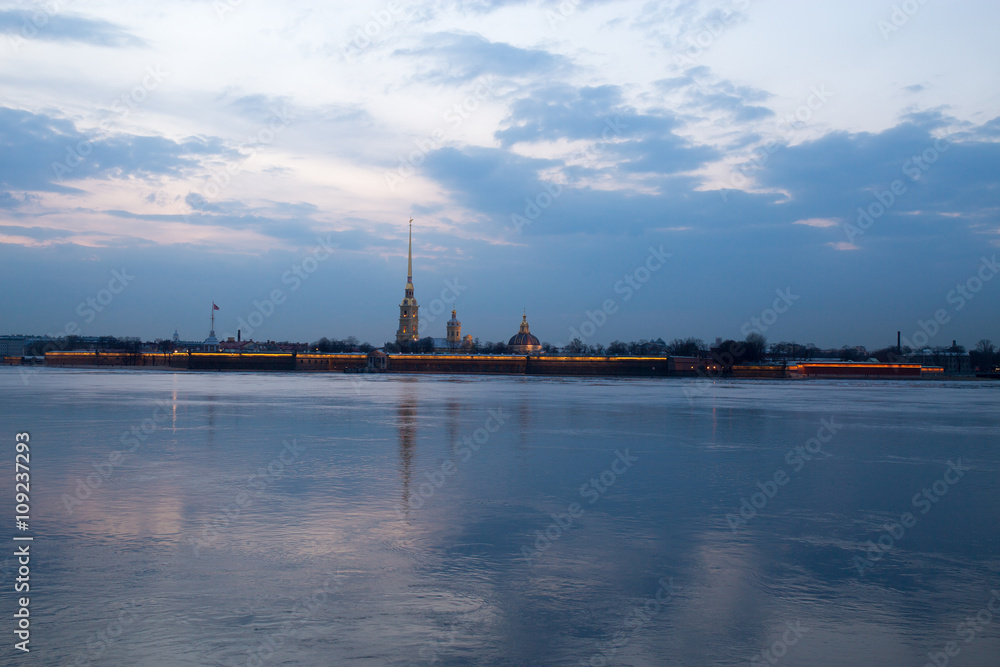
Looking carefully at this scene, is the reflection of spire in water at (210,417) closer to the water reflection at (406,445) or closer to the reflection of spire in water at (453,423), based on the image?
the water reflection at (406,445)

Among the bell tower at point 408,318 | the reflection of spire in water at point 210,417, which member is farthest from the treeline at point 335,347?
the reflection of spire in water at point 210,417

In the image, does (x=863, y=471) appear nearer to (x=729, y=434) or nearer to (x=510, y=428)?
(x=729, y=434)

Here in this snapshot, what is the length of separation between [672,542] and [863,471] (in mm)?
7678

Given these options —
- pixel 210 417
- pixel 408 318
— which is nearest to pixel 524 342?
pixel 408 318

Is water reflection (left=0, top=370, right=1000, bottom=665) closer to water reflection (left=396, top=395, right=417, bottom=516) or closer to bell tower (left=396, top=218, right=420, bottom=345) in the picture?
water reflection (left=396, top=395, right=417, bottom=516)

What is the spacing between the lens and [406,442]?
59.7 feet

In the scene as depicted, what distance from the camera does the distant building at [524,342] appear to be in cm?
17431

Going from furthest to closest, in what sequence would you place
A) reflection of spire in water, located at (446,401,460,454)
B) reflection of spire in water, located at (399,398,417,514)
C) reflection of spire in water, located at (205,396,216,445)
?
reflection of spire in water, located at (205,396,216,445)
reflection of spire in water, located at (446,401,460,454)
reflection of spire in water, located at (399,398,417,514)

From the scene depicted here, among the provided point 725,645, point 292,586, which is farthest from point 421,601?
point 725,645

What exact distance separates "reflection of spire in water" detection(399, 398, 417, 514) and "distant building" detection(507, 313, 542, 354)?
142327 millimetres

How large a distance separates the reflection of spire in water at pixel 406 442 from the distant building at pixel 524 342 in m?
142

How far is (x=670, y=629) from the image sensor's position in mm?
6105

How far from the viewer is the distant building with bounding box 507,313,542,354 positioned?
6863 inches

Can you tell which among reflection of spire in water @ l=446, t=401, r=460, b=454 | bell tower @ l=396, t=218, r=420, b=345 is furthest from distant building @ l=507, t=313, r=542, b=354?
reflection of spire in water @ l=446, t=401, r=460, b=454
